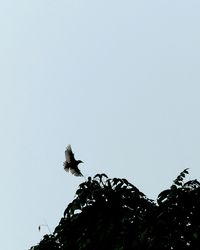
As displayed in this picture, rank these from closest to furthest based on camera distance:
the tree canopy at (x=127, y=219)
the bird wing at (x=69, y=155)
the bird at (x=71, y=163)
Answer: the tree canopy at (x=127, y=219), the bird at (x=71, y=163), the bird wing at (x=69, y=155)

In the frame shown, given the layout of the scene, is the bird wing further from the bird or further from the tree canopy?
the tree canopy

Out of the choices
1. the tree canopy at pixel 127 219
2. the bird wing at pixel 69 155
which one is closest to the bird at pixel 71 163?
the bird wing at pixel 69 155


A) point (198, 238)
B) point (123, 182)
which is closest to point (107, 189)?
point (123, 182)

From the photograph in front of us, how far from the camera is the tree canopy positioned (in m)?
6.11

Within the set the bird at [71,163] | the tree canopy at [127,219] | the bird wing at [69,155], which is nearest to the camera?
the tree canopy at [127,219]

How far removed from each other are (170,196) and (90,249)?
1093 mm

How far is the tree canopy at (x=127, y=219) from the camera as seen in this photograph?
6113mm

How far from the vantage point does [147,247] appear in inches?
240

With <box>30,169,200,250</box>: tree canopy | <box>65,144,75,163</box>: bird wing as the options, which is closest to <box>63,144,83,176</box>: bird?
<box>65,144,75,163</box>: bird wing

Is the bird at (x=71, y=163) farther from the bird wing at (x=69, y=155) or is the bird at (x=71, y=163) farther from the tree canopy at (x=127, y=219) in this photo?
the tree canopy at (x=127, y=219)

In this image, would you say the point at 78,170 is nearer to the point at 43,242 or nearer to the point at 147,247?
the point at 43,242

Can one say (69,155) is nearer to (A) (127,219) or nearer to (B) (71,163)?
(B) (71,163)

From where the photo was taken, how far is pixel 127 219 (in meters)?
6.30

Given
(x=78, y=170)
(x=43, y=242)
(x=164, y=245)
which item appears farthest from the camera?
(x=78, y=170)
